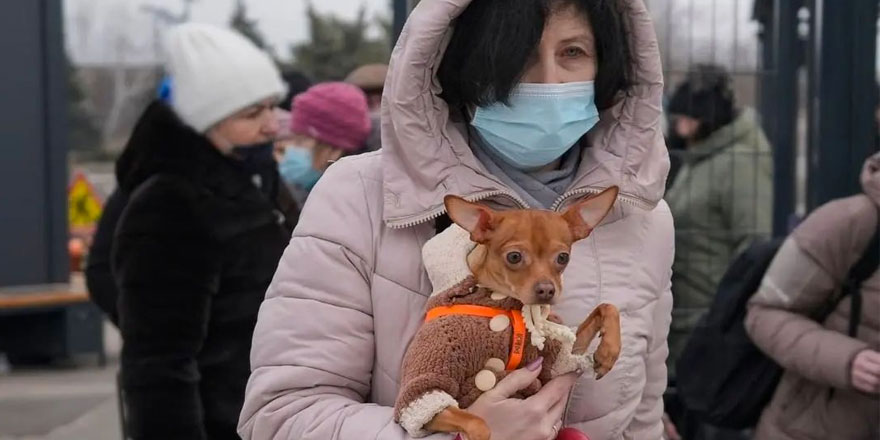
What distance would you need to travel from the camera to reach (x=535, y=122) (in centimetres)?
217

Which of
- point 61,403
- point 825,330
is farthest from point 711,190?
point 61,403

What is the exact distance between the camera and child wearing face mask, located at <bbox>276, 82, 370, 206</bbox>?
5363 mm

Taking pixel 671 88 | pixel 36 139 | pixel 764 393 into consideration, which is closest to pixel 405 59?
pixel 764 393

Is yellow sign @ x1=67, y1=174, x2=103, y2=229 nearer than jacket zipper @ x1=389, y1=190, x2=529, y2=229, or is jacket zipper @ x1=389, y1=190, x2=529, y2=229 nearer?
jacket zipper @ x1=389, y1=190, x2=529, y2=229

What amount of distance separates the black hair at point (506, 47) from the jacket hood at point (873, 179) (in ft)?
5.10

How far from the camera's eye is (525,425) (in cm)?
195

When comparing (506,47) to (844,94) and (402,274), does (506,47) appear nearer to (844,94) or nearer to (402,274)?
(402,274)

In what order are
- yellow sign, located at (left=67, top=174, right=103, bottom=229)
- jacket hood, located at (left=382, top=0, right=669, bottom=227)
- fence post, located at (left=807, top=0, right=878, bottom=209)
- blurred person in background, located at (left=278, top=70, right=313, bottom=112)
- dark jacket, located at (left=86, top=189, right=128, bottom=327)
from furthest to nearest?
yellow sign, located at (left=67, top=174, right=103, bottom=229)
blurred person in background, located at (left=278, top=70, right=313, bottom=112)
fence post, located at (left=807, top=0, right=878, bottom=209)
dark jacket, located at (left=86, top=189, right=128, bottom=327)
jacket hood, located at (left=382, top=0, right=669, bottom=227)

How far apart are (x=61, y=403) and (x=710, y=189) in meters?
4.74

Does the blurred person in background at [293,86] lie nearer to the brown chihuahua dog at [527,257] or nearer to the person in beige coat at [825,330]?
the person in beige coat at [825,330]

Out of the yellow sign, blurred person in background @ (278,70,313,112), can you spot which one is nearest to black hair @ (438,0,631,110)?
blurred person in background @ (278,70,313,112)

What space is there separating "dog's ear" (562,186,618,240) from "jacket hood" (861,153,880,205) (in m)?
1.83

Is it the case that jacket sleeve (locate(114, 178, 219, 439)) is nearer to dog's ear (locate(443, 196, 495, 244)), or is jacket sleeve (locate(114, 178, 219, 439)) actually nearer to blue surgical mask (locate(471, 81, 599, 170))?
blue surgical mask (locate(471, 81, 599, 170))

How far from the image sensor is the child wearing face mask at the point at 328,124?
17.6ft
